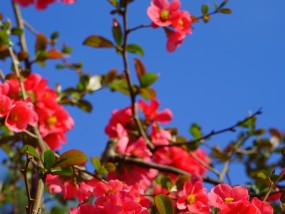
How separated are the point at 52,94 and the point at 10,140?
A: 0.24 meters

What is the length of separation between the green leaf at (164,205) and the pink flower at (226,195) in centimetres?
8

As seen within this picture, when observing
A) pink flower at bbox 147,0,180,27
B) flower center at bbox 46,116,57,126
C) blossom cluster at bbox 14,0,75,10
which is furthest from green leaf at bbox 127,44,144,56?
blossom cluster at bbox 14,0,75,10

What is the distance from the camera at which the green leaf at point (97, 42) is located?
165cm

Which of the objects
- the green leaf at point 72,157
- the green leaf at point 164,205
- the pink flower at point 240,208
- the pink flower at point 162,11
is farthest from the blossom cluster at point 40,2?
the pink flower at point 240,208

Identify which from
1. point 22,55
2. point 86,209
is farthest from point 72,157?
point 22,55

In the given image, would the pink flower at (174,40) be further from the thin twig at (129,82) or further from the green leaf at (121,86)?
the green leaf at (121,86)

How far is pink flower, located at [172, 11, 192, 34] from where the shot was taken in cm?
153

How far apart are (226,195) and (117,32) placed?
0.86m

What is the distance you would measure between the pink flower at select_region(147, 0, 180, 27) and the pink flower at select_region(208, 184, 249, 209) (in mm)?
726

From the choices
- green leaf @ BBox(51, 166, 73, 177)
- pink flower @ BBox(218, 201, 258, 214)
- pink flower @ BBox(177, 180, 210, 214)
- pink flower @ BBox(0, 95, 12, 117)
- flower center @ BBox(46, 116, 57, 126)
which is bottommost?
pink flower @ BBox(218, 201, 258, 214)

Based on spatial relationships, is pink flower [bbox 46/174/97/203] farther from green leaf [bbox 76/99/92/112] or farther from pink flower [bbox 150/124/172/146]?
green leaf [bbox 76/99/92/112]

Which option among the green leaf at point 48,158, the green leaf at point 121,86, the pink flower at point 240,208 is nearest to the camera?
the pink flower at point 240,208

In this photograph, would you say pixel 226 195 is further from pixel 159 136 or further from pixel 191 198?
pixel 159 136

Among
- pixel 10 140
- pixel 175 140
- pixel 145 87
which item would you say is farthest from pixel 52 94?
pixel 175 140
